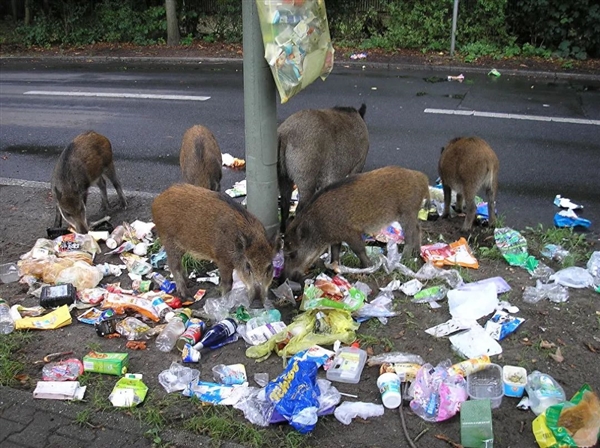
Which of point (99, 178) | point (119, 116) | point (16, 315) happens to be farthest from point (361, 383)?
point (119, 116)

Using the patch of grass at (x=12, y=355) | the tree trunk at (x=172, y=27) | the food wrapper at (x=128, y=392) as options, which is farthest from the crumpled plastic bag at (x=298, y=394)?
the tree trunk at (x=172, y=27)

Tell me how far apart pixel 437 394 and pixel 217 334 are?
1.73m

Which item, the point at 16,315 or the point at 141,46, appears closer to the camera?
the point at 16,315

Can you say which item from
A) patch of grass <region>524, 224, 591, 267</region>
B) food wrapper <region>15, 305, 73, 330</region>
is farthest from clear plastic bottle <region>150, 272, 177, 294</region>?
patch of grass <region>524, 224, 591, 267</region>

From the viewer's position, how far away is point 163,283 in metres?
6.08

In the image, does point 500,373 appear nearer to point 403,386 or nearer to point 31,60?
point 403,386

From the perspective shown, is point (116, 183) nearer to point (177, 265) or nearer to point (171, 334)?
point (177, 265)

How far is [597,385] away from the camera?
4.55m

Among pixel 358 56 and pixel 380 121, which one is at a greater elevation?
pixel 358 56

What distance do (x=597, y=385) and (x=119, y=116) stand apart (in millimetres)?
10025

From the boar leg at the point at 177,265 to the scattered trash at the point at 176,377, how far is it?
3.73 ft

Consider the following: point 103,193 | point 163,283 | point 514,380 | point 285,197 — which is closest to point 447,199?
point 285,197

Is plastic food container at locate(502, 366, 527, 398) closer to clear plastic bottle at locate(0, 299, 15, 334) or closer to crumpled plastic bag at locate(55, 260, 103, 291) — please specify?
crumpled plastic bag at locate(55, 260, 103, 291)

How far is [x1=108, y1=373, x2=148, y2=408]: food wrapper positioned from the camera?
4.46 metres
